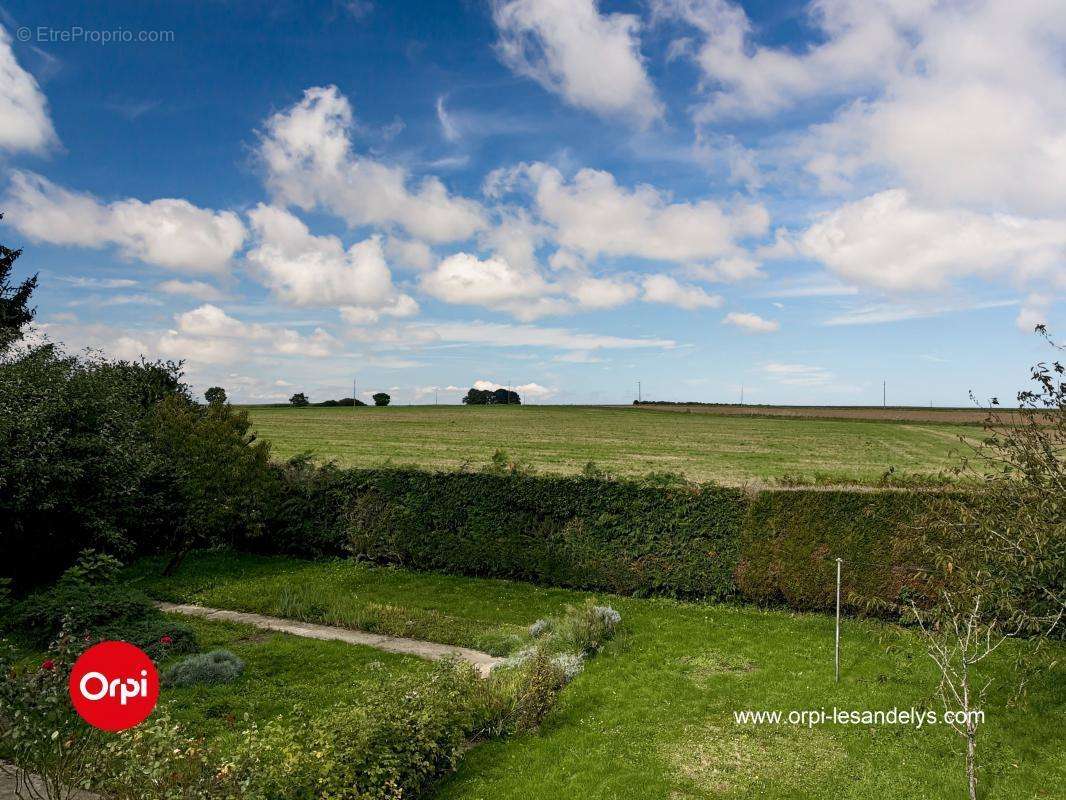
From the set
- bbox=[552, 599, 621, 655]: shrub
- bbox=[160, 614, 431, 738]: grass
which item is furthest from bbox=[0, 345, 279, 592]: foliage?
bbox=[552, 599, 621, 655]: shrub

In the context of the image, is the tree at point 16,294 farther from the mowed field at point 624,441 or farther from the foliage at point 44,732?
the foliage at point 44,732

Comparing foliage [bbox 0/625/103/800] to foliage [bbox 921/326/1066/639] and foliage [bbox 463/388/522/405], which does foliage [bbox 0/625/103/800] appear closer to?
foliage [bbox 921/326/1066/639]

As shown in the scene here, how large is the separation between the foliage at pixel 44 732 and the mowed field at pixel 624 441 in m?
14.2

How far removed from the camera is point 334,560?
19.8 meters

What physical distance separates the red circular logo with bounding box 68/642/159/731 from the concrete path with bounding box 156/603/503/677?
23.8 ft

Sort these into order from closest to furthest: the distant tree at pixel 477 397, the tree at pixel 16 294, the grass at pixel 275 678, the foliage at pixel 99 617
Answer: the grass at pixel 275 678 < the foliage at pixel 99 617 < the tree at pixel 16 294 < the distant tree at pixel 477 397

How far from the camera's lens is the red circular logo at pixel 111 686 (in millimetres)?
4246

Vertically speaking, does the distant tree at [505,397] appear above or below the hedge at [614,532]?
above

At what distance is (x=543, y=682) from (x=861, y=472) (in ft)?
93.1

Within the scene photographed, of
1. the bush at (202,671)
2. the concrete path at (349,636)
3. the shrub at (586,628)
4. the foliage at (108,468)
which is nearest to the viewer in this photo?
the bush at (202,671)

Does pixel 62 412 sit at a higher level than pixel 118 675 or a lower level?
higher

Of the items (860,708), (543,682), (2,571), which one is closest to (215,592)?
(2,571)

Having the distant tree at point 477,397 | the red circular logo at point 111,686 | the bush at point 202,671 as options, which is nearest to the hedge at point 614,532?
the bush at point 202,671

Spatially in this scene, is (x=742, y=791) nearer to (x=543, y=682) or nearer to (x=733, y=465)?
(x=543, y=682)
